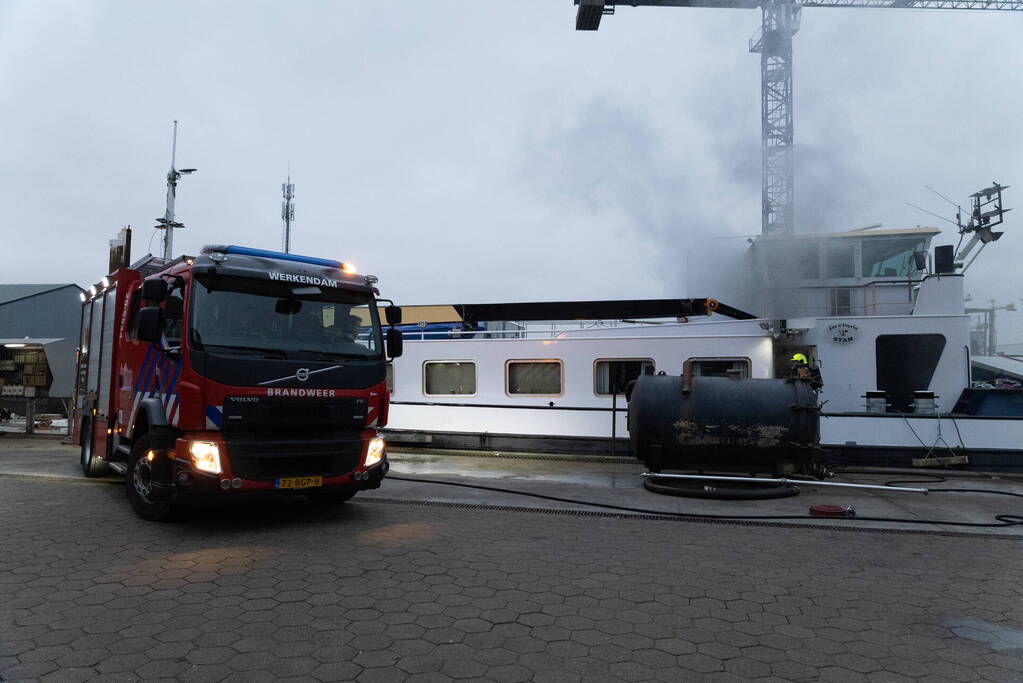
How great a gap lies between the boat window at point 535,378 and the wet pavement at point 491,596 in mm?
5446

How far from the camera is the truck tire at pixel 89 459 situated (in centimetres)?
980

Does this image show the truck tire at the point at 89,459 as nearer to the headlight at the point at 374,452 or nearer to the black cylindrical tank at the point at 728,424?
the headlight at the point at 374,452

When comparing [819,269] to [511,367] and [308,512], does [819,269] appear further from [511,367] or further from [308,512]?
[308,512]

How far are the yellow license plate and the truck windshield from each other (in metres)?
1.26

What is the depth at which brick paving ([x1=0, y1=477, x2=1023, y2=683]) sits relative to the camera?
367 centimetres

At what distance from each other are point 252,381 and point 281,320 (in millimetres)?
806

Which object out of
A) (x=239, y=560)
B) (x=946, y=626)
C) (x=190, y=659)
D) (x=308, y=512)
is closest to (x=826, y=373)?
(x=946, y=626)

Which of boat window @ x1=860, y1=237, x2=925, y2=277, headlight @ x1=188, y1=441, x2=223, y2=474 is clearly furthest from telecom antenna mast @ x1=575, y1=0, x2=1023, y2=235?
headlight @ x1=188, y1=441, x2=223, y2=474

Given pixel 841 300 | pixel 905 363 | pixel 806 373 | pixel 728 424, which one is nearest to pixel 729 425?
pixel 728 424

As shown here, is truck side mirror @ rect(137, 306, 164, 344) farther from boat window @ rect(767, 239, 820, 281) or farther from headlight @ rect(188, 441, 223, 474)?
boat window @ rect(767, 239, 820, 281)

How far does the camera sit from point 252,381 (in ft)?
21.1

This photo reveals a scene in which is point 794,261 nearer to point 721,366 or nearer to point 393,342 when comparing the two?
point 721,366

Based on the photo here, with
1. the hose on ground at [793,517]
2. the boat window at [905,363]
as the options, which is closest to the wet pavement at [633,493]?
the hose on ground at [793,517]

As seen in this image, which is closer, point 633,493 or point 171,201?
point 633,493
